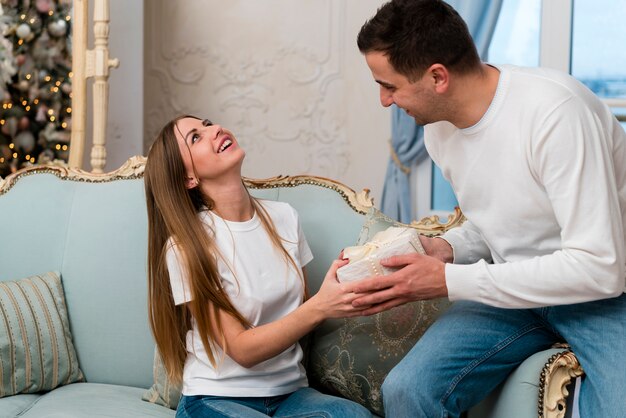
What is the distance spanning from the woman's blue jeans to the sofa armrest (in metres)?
0.37

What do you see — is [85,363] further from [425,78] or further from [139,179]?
[425,78]

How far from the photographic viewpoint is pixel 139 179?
251 centimetres

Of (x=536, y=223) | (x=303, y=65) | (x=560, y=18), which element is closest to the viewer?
(x=536, y=223)

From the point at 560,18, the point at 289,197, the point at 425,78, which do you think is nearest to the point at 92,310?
the point at 289,197

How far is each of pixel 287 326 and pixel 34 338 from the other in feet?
2.70

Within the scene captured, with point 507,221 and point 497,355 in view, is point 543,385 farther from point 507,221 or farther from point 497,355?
point 507,221

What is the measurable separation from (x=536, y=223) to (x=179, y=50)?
124 inches

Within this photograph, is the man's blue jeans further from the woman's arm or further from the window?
the window

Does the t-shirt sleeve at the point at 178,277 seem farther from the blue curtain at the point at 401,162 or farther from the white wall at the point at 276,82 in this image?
the white wall at the point at 276,82

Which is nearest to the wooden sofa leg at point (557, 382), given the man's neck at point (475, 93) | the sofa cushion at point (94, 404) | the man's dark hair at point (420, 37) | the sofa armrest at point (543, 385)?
the sofa armrest at point (543, 385)

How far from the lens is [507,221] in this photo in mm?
1761

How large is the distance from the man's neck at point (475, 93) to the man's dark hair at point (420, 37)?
0.02m

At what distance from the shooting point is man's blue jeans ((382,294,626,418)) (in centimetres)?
167

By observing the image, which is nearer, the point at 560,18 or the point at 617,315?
the point at 617,315
